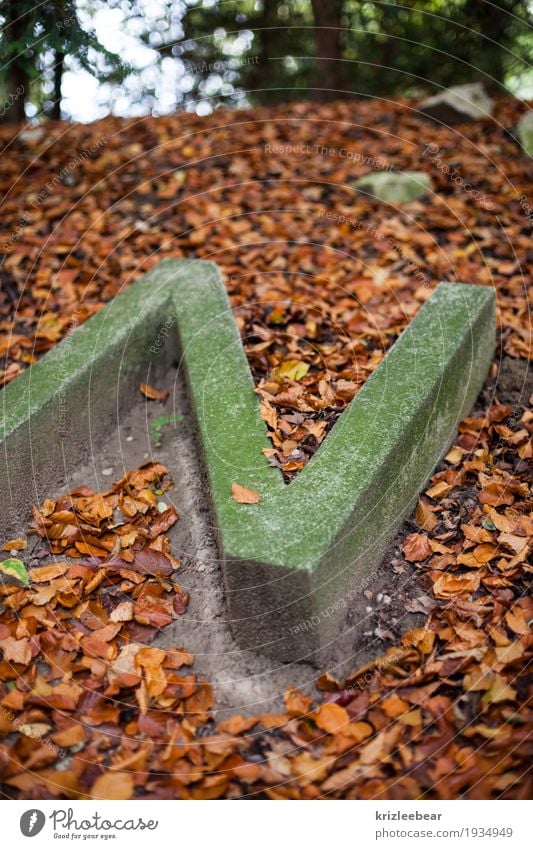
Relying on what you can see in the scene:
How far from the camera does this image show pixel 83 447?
9.18ft

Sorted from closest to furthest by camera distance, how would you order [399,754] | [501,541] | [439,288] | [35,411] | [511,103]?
[399,754] → [501,541] → [35,411] → [439,288] → [511,103]

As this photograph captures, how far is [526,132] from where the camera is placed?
5.12 metres

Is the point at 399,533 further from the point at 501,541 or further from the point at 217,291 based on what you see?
the point at 217,291

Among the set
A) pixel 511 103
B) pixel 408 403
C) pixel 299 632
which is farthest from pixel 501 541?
pixel 511 103

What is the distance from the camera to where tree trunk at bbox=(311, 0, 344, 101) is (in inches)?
245

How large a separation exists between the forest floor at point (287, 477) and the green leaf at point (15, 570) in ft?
0.16

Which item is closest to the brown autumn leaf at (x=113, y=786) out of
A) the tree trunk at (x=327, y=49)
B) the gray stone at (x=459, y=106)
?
the tree trunk at (x=327, y=49)

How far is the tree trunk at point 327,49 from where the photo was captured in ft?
20.4

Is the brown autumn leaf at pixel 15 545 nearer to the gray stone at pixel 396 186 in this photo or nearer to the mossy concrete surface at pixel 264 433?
the mossy concrete surface at pixel 264 433

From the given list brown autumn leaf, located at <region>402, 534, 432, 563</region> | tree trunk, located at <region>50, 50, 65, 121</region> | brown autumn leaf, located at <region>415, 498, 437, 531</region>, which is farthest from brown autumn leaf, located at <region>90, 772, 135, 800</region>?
tree trunk, located at <region>50, 50, 65, 121</region>

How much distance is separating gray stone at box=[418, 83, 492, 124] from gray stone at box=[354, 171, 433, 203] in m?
1.40

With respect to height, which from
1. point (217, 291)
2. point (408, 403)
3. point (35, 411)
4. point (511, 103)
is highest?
point (511, 103)

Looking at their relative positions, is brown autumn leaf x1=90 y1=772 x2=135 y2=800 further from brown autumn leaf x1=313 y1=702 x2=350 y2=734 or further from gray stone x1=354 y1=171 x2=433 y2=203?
gray stone x1=354 y1=171 x2=433 y2=203

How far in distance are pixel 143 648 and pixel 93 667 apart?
17 cm
